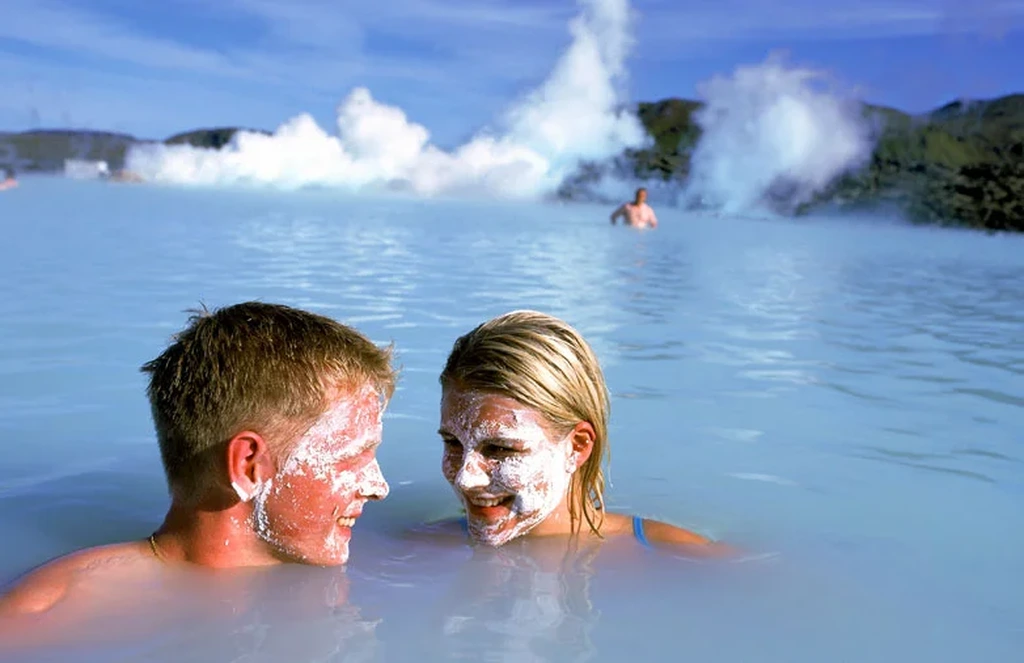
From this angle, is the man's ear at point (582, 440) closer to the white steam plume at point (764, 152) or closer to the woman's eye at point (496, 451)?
the woman's eye at point (496, 451)

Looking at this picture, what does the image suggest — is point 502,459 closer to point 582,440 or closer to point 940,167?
point 582,440

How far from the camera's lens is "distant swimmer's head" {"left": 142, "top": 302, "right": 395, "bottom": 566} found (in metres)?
3.44

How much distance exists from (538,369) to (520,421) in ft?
0.69

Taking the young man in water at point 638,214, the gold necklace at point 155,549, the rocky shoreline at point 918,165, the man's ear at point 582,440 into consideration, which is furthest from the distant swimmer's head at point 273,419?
the rocky shoreline at point 918,165

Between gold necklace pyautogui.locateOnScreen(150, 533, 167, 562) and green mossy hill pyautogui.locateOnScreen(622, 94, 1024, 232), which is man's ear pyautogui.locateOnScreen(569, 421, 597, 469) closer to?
gold necklace pyautogui.locateOnScreen(150, 533, 167, 562)

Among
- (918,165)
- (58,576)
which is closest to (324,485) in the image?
(58,576)

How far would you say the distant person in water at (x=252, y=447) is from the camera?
3.44m

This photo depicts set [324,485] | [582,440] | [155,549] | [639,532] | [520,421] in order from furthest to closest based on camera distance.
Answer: [639,532]
[582,440]
[520,421]
[155,549]
[324,485]

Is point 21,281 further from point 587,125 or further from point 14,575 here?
point 587,125

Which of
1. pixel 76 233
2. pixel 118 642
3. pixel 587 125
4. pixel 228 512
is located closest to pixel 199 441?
pixel 228 512

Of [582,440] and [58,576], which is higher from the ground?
Result: [582,440]

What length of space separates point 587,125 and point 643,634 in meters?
46.6

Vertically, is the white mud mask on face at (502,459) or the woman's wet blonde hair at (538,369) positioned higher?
the woman's wet blonde hair at (538,369)

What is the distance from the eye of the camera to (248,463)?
3.47m
